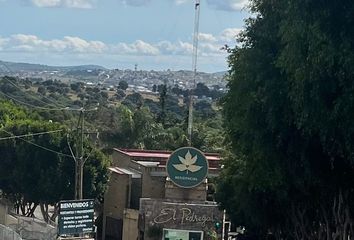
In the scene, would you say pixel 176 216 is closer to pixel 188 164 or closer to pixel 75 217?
pixel 188 164

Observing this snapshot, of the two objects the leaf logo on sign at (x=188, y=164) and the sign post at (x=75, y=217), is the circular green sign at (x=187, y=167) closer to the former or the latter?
the leaf logo on sign at (x=188, y=164)

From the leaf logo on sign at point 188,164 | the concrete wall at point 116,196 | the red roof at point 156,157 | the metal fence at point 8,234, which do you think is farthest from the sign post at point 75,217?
the red roof at point 156,157

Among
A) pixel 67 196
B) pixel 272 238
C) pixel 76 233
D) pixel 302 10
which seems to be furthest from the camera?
pixel 67 196

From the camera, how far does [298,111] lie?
19.9m

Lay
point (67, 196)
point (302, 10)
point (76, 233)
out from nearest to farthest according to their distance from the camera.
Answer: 1. point (302, 10)
2. point (76, 233)
3. point (67, 196)

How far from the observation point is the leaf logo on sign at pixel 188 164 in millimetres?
36969

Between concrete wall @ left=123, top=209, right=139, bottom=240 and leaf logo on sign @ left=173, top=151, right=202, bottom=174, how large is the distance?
680 centimetres

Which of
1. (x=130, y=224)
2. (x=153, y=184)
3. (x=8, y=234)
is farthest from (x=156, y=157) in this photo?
(x=8, y=234)

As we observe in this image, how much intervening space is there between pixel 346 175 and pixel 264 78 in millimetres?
4090

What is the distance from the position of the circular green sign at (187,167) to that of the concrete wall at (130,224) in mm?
6225

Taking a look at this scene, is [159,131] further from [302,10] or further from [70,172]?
[302,10]

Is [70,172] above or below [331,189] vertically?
below

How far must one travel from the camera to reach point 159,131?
7412cm

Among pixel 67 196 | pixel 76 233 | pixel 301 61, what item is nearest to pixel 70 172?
pixel 67 196
